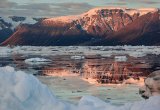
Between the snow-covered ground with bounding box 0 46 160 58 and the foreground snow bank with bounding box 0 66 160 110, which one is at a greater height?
the foreground snow bank with bounding box 0 66 160 110

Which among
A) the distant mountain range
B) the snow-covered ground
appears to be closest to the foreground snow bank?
the snow-covered ground

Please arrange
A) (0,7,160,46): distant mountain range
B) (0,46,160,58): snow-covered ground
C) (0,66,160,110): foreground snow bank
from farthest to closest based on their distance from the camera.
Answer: (0,7,160,46): distant mountain range → (0,46,160,58): snow-covered ground → (0,66,160,110): foreground snow bank

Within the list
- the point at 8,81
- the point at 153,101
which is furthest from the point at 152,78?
the point at 8,81

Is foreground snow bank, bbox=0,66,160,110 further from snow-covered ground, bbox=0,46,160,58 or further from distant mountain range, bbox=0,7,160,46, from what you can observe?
distant mountain range, bbox=0,7,160,46

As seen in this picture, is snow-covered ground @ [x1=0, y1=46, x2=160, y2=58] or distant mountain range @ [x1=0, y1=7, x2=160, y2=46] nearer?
snow-covered ground @ [x1=0, y1=46, x2=160, y2=58]

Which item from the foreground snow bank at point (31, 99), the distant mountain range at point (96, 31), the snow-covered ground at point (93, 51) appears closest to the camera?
the foreground snow bank at point (31, 99)

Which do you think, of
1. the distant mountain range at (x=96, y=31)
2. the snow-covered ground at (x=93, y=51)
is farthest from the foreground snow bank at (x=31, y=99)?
the distant mountain range at (x=96, y=31)

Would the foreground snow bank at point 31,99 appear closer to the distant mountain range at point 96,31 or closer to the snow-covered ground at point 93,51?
the snow-covered ground at point 93,51

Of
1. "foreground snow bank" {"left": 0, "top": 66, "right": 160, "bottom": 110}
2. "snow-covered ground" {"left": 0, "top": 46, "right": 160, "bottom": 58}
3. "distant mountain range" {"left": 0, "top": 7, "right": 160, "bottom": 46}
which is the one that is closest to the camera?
"foreground snow bank" {"left": 0, "top": 66, "right": 160, "bottom": 110}

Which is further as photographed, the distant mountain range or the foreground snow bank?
the distant mountain range
